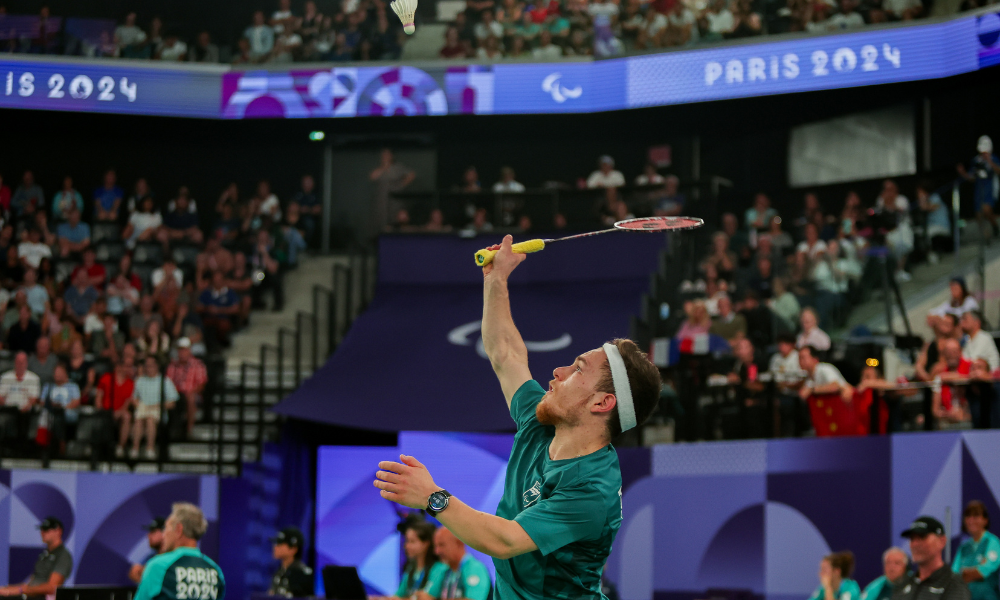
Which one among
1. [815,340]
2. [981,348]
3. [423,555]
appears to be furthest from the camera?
[815,340]

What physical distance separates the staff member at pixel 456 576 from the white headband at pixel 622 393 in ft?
18.6

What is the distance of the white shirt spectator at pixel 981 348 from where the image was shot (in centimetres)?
1168

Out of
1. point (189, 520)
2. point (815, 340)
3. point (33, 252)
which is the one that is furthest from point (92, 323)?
point (815, 340)

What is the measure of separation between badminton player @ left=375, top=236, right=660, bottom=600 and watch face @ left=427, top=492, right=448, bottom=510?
0.06 feet

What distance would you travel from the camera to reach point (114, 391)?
1520cm

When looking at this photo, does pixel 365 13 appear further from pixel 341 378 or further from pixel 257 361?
pixel 341 378

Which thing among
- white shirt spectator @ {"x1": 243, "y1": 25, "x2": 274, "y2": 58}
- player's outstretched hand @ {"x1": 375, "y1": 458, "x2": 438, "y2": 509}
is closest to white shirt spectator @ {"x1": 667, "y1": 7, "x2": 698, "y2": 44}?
white shirt spectator @ {"x1": 243, "y1": 25, "x2": 274, "y2": 58}

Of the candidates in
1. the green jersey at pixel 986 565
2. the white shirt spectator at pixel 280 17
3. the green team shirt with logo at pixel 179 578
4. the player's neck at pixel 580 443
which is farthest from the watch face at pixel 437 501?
the white shirt spectator at pixel 280 17

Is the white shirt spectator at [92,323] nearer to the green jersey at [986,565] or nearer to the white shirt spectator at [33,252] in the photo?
the white shirt spectator at [33,252]

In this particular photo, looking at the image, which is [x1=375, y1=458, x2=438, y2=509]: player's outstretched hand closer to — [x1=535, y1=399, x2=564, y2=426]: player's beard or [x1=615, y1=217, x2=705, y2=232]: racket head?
[x1=535, y1=399, x2=564, y2=426]: player's beard

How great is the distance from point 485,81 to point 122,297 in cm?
666

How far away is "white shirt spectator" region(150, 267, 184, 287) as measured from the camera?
1847 cm

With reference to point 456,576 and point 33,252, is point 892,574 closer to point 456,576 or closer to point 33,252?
point 456,576

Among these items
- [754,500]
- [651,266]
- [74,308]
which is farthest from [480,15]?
[754,500]
